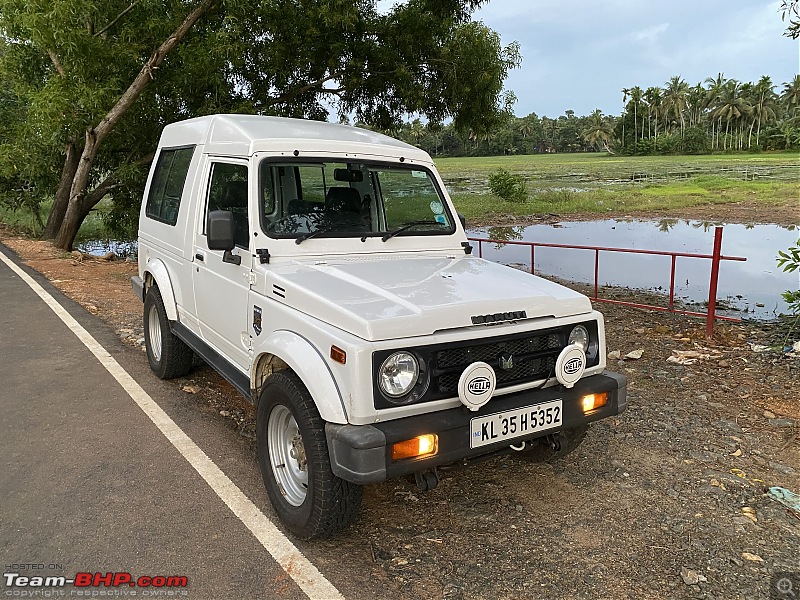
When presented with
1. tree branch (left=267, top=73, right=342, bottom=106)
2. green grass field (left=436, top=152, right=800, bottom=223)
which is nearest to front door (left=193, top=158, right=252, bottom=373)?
tree branch (left=267, top=73, right=342, bottom=106)

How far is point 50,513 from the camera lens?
340 cm

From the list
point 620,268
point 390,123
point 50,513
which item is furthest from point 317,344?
point 390,123

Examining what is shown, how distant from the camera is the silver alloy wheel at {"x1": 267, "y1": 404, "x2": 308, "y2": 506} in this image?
3.27 m

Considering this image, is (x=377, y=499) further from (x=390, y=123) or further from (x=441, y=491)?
(x=390, y=123)

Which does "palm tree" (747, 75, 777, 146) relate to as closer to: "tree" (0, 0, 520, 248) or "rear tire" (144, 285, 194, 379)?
"tree" (0, 0, 520, 248)

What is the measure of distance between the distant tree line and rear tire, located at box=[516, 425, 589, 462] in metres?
68.3

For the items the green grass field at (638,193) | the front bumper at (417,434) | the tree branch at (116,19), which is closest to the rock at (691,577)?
the front bumper at (417,434)

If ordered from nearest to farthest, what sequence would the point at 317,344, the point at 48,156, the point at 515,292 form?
the point at 317,344 < the point at 515,292 < the point at 48,156

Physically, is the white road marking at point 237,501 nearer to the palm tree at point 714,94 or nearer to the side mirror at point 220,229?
the side mirror at point 220,229

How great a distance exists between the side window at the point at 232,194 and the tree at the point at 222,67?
9329mm

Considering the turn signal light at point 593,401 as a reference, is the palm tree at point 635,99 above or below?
above

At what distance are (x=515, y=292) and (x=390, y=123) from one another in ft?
47.1

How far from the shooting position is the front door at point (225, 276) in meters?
3.94

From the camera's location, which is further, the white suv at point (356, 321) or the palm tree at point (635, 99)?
the palm tree at point (635, 99)
